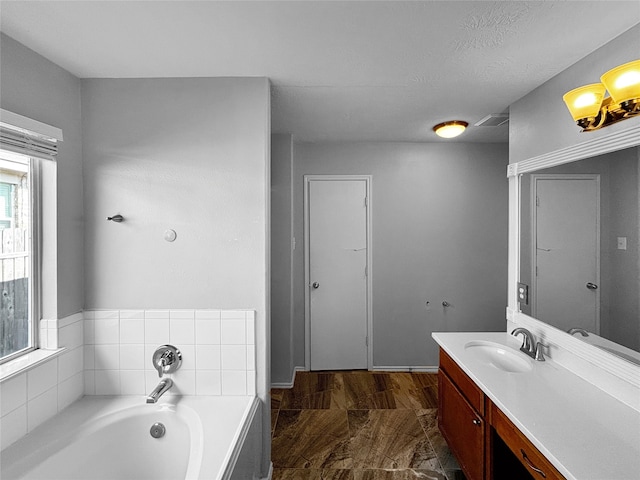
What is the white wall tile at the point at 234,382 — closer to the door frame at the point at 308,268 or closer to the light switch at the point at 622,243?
the door frame at the point at 308,268

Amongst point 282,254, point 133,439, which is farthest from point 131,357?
point 282,254

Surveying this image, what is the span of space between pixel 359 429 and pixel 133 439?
5.21 ft

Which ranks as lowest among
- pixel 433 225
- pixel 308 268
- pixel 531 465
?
pixel 531 465

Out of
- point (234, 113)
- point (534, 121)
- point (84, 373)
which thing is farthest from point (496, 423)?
point (84, 373)

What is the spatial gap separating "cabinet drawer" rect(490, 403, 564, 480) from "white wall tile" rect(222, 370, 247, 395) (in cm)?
136

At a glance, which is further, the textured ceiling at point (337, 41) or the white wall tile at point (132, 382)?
the white wall tile at point (132, 382)

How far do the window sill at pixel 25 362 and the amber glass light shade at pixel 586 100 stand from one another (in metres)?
2.82

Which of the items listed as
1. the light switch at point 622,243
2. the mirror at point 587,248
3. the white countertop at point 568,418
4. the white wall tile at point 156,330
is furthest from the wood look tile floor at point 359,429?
the light switch at point 622,243

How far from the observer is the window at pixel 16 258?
1.82 metres

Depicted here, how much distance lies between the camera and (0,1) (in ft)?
4.69

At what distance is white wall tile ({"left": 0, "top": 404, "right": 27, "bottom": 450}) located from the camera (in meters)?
1.68

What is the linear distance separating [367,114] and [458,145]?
144 cm

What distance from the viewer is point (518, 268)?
8.07 feet

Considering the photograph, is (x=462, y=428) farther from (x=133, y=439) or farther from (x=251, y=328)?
(x=133, y=439)
